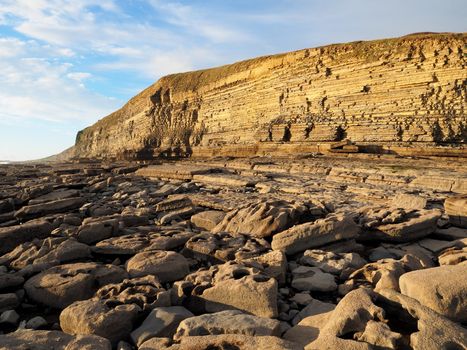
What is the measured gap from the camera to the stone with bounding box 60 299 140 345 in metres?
2.99

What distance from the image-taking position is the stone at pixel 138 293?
134 inches

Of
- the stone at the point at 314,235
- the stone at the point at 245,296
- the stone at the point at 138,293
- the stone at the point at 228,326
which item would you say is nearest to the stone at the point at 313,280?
the stone at the point at 245,296

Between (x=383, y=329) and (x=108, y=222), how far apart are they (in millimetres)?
4692

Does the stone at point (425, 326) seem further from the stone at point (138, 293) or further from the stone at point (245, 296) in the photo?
the stone at point (138, 293)

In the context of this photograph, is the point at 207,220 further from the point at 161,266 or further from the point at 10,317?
the point at 10,317

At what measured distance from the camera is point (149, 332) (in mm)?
2926

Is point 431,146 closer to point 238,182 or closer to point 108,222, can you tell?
point 238,182

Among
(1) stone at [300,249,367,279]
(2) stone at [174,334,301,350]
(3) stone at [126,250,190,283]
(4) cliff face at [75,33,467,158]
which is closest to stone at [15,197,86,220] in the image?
(3) stone at [126,250,190,283]

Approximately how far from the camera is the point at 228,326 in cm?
279

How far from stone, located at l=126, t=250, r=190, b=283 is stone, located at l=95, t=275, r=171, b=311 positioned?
234 millimetres

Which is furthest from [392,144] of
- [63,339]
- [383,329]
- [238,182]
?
[63,339]

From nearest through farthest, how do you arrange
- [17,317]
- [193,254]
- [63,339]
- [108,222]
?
[63,339], [17,317], [193,254], [108,222]

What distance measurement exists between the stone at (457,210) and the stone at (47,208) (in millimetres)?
7992

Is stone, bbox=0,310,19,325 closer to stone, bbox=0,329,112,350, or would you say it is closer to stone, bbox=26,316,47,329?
stone, bbox=26,316,47,329
